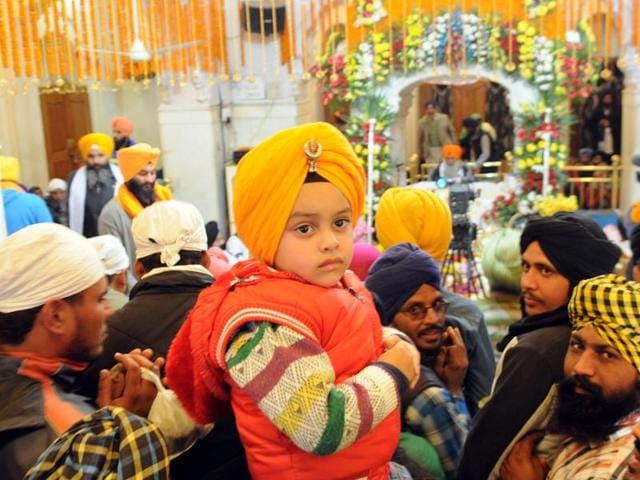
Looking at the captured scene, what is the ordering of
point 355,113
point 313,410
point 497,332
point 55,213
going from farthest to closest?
point 355,113 → point 55,213 → point 497,332 → point 313,410

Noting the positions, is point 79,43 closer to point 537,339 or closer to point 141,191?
point 141,191

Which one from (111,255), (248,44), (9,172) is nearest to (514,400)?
(111,255)

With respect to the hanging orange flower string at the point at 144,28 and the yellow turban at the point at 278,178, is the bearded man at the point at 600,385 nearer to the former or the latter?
the yellow turban at the point at 278,178

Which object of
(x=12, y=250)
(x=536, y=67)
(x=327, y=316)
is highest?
(x=536, y=67)

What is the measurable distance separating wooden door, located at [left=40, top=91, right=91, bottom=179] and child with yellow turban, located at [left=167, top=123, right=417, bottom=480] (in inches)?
348

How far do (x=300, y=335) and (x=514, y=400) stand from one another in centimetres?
79

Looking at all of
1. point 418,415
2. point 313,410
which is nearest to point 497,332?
point 418,415

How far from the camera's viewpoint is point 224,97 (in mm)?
8656

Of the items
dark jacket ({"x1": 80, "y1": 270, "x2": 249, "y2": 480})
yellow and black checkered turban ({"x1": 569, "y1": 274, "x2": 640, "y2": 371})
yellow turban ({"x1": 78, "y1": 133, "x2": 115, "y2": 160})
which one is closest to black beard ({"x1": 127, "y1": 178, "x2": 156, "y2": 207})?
yellow turban ({"x1": 78, "y1": 133, "x2": 115, "y2": 160})

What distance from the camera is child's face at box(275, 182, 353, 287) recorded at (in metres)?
1.43

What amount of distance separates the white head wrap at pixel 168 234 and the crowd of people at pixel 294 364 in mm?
114

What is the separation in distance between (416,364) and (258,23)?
263 inches

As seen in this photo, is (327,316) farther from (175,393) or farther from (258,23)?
(258,23)

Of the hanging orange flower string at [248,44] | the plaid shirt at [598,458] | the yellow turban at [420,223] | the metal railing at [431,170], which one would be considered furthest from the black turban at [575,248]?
the metal railing at [431,170]
